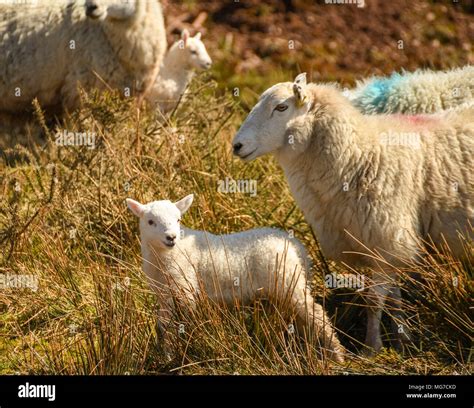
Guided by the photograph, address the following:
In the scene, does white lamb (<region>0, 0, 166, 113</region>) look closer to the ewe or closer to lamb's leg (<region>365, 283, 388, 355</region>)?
the ewe

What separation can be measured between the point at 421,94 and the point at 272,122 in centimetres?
191

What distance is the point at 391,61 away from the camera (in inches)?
559

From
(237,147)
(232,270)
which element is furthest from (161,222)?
(237,147)

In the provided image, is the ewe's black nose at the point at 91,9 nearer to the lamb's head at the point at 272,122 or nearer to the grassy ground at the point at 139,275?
the grassy ground at the point at 139,275

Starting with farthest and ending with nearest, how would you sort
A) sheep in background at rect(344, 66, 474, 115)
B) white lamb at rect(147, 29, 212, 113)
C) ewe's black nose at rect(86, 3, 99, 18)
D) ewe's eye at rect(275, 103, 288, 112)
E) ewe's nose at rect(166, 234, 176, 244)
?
white lamb at rect(147, 29, 212, 113), ewe's black nose at rect(86, 3, 99, 18), sheep in background at rect(344, 66, 474, 115), ewe's eye at rect(275, 103, 288, 112), ewe's nose at rect(166, 234, 176, 244)

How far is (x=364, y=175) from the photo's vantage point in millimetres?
6047

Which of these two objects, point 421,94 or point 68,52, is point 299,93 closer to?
point 421,94

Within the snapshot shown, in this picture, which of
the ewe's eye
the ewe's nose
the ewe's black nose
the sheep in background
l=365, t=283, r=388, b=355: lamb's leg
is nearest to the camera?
the ewe's nose

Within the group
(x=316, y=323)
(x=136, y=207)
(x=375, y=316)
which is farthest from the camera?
(x=375, y=316)

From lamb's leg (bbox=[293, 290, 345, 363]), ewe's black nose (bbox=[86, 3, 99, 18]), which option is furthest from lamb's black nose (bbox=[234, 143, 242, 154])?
ewe's black nose (bbox=[86, 3, 99, 18])

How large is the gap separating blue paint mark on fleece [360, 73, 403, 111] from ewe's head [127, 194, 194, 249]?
241cm

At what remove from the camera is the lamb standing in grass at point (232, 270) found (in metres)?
5.68

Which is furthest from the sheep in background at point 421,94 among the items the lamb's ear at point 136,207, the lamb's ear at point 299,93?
the lamb's ear at point 136,207

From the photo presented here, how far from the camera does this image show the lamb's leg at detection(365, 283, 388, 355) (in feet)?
19.3
